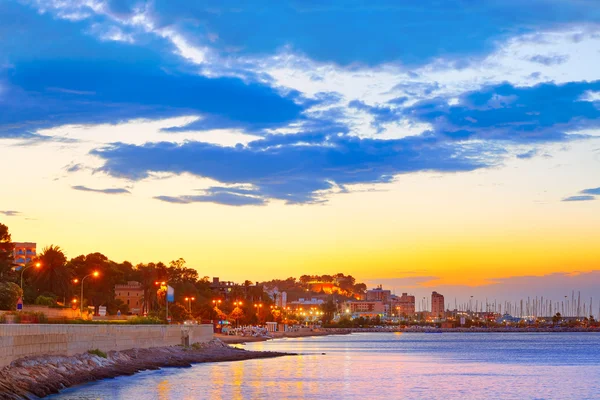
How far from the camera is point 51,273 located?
10788 cm

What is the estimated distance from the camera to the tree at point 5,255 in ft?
319

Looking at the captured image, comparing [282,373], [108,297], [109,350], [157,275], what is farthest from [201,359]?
[157,275]

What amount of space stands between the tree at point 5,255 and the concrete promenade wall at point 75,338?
21708mm

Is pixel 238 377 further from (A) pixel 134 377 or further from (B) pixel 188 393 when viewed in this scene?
(B) pixel 188 393

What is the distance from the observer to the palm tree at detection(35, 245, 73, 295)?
352 ft

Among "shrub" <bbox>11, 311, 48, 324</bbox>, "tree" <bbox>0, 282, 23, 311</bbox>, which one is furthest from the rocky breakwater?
"tree" <bbox>0, 282, 23, 311</bbox>

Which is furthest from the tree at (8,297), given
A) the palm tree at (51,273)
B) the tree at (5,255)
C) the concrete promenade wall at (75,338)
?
the palm tree at (51,273)

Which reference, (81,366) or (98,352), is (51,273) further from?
(81,366)

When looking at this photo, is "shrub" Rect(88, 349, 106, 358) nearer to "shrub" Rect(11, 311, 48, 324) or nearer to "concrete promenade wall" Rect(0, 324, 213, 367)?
"concrete promenade wall" Rect(0, 324, 213, 367)

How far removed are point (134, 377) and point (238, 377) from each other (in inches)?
403

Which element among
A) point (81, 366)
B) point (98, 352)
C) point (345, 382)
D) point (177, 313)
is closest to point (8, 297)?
point (98, 352)

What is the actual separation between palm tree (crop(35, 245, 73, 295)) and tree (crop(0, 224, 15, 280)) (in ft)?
15.4

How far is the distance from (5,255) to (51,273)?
8815 millimetres

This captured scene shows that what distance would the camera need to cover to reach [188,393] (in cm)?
5712
